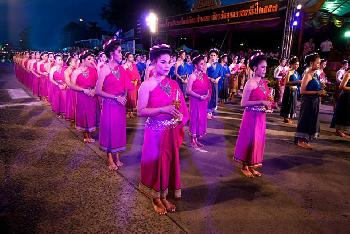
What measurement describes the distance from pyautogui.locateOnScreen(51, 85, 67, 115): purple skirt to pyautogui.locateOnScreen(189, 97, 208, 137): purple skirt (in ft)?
14.4

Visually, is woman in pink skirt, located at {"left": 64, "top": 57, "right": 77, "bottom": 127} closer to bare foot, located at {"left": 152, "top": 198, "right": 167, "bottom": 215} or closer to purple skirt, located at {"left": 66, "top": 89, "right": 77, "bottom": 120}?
purple skirt, located at {"left": 66, "top": 89, "right": 77, "bottom": 120}

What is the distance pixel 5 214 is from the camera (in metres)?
3.89

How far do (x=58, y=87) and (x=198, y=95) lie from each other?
5343 millimetres

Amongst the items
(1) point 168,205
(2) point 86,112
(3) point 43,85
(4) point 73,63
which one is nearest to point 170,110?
(1) point 168,205

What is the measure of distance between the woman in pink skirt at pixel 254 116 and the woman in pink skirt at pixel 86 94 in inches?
132

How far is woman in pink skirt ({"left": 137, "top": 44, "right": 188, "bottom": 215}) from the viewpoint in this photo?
3674mm

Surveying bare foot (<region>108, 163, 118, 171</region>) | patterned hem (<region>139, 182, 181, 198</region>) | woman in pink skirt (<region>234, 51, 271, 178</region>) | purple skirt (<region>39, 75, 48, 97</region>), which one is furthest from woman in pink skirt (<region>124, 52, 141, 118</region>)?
patterned hem (<region>139, 182, 181, 198</region>)

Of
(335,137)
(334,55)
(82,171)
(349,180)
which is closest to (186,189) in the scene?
(82,171)

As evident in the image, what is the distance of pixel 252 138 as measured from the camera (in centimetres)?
516

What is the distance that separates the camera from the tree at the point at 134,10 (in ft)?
168

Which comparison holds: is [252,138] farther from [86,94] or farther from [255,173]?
[86,94]

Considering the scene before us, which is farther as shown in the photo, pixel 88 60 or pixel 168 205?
pixel 88 60

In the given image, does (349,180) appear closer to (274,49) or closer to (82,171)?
(82,171)

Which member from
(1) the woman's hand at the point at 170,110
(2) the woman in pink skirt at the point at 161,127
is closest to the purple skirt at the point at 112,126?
(2) the woman in pink skirt at the point at 161,127
